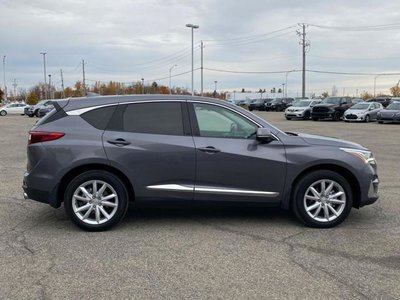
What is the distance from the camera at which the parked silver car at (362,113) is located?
110ft

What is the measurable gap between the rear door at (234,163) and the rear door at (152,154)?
0.48ft

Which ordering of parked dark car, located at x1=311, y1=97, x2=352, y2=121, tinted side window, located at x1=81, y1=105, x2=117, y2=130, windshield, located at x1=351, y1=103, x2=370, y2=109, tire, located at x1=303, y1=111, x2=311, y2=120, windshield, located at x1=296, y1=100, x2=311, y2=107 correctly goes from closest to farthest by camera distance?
tinted side window, located at x1=81, y1=105, x2=117, y2=130 < windshield, located at x1=351, y1=103, x2=370, y2=109 < parked dark car, located at x1=311, y1=97, x2=352, y2=121 < tire, located at x1=303, y1=111, x2=311, y2=120 < windshield, located at x1=296, y1=100, x2=311, y2=107

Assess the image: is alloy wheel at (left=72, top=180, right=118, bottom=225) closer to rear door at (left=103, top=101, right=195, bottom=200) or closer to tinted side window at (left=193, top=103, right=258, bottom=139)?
rear door at (left=103, top=101, right=195, bottom=200)

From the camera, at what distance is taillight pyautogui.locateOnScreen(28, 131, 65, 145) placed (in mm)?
5520

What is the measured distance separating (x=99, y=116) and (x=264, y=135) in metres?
2.04

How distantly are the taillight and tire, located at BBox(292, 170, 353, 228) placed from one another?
9.83ft

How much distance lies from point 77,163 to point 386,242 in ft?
12.2

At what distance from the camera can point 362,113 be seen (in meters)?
33.5

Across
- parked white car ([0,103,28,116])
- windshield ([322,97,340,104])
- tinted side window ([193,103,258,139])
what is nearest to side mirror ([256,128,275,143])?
tinted side window ([193,103,258,139])

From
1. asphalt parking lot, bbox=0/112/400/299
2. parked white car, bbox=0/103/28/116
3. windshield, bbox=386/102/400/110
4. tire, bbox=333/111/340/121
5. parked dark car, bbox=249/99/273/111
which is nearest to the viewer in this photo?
asphalt parking lot, bbox=0/112/400/299

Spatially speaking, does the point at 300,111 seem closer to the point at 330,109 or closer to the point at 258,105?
the point at 330,109

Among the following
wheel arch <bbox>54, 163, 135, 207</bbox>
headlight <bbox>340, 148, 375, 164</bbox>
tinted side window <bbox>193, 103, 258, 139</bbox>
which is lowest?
wheel arch <bbox>54, 163, 135, 207</bbox>

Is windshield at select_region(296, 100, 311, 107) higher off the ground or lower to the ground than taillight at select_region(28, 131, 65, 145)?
higher

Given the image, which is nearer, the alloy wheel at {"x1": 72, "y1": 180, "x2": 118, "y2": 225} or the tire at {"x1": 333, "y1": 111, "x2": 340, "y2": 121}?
the alloy wheel at {"x1": 72, "y1": 180, "x2": 118, "y2": 225}
